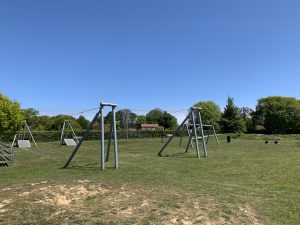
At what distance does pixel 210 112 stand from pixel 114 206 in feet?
316

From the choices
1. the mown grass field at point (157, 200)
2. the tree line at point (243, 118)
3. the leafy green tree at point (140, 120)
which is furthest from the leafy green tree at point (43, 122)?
the mown grass field at point (157, 200)

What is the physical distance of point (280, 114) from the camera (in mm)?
88562

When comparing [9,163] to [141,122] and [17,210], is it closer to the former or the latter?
[17,210]

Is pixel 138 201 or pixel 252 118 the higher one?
pixel 252 118

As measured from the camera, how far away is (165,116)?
117812 mm

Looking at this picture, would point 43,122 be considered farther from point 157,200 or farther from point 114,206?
point 114,206

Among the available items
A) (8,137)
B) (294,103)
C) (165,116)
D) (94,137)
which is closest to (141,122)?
(165,116)

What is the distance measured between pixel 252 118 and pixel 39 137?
233 ft

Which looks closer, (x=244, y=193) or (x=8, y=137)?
(x=244, y=193)

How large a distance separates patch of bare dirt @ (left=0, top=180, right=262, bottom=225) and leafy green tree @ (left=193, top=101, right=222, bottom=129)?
8611cm

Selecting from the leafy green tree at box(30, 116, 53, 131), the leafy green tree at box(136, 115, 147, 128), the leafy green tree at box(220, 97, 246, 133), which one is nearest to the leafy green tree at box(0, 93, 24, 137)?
the leafy green tree at box(220, 97, 246, 133)

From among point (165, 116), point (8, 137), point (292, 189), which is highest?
point (165, 116)

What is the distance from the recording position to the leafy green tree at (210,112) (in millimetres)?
98387

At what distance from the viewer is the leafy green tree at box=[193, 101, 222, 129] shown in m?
98.4
